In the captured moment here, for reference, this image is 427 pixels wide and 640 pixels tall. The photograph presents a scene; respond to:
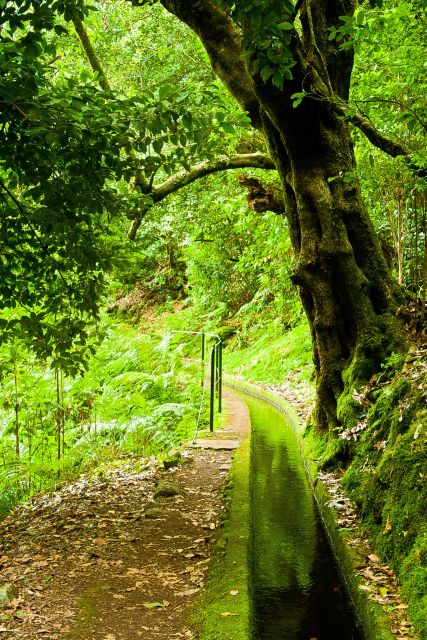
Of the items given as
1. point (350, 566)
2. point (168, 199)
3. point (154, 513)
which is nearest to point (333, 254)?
point (154, 513)

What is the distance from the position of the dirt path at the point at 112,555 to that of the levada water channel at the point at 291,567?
433 mm

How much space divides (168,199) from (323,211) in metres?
7.32

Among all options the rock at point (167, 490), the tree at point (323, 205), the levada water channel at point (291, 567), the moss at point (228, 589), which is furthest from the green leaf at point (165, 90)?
the rock at point (167, 490)

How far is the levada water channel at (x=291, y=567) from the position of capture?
3604 mm

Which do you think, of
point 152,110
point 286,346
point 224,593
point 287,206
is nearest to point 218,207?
point 286,346

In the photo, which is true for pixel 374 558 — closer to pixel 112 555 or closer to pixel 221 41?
pixel 112 555

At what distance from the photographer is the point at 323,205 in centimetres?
676

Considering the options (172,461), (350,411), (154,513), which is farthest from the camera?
(172,461)

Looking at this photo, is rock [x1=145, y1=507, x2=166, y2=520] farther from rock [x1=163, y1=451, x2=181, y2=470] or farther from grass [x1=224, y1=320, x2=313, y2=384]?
grass [x1=224, y1=320, x2=313, y2=384]

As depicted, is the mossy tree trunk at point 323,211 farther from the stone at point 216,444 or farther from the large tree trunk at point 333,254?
the stone at point 216,444

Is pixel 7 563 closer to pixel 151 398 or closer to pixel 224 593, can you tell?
pixel 224 593

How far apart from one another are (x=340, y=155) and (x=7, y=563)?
18.4 feet

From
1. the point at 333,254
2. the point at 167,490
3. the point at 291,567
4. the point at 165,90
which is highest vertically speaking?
the point at 165,90

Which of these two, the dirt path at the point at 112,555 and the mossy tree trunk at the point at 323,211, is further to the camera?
the mossy tree trunk at the point at 323,211
